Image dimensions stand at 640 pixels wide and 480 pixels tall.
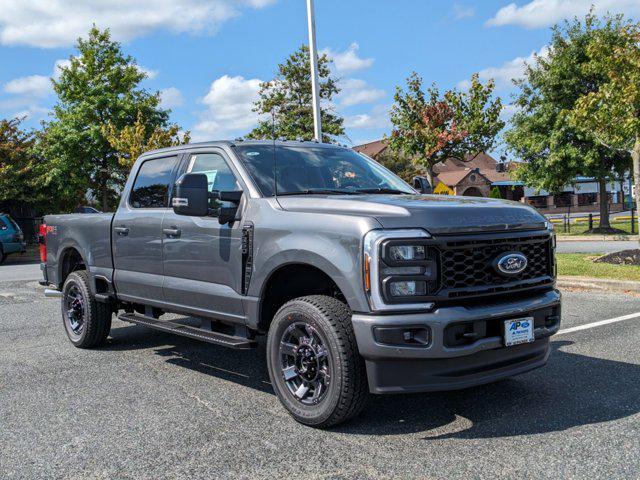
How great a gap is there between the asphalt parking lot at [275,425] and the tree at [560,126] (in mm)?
22486

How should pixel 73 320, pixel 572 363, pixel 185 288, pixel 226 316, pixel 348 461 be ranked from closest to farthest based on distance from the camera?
pixel 348 461, pixel 226 316, pixel 185 288, pixel 572 363, pixel 73 320

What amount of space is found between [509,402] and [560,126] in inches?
981

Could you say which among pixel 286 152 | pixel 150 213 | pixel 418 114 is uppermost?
pixel 418 114

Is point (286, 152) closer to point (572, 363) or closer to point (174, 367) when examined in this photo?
point (174, 367)

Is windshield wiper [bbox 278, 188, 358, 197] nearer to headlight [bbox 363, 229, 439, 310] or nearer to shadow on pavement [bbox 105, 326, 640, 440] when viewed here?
headlight [bbox 363, 229, 439, 310]

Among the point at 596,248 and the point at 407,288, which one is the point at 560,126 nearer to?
the point at 596,248

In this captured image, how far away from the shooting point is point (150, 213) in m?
5.64

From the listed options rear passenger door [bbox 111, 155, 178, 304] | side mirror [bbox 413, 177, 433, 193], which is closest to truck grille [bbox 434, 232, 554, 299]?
side mirror [bbox 413, 177, 433, 193]

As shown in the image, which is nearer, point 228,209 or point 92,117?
point 228,209

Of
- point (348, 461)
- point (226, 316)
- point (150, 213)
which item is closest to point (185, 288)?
point (226, 316)

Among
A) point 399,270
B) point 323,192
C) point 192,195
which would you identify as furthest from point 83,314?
point 399,270

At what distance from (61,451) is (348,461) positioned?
173 centimetres

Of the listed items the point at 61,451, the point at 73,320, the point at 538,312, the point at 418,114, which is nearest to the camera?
the point at 61,451

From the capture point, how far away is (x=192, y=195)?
4.60 metres
